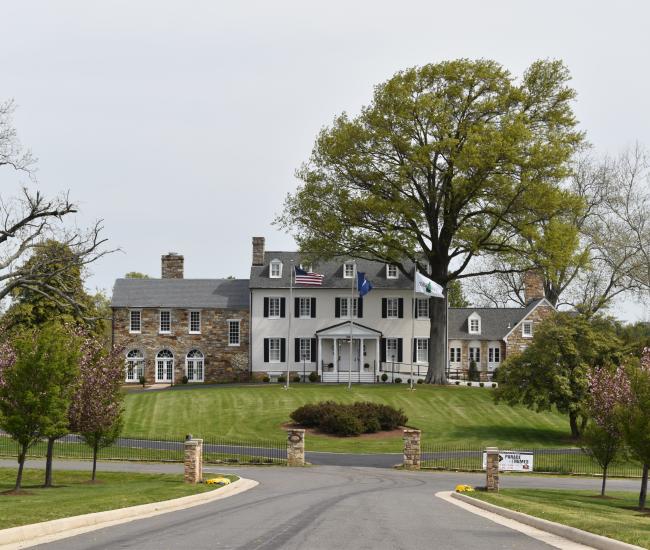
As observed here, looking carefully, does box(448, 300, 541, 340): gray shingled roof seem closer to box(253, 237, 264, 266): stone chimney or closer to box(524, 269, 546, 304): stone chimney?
box(524, 269, 546, 304): stone chimney

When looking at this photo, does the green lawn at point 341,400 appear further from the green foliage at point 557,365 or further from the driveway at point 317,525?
the driveway at point 317,525

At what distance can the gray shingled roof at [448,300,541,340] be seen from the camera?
7688cm

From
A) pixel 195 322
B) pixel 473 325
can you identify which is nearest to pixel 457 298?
pixel 473 325

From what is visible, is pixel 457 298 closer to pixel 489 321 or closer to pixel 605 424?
pixel 489 321

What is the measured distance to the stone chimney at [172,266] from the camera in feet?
261

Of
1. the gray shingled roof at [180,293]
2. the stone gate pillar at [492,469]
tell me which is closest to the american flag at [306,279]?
the gray shingled roof at [180,293]

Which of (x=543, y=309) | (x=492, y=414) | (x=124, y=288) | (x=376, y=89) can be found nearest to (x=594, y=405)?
(x=492, y=414)

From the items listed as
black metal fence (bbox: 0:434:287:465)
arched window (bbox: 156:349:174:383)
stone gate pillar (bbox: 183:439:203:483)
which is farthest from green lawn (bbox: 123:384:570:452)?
stone gate pillar (bbox: 183:439:203:483)

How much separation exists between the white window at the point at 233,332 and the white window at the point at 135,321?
716 centimetres

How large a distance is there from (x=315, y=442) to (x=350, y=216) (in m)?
18.2

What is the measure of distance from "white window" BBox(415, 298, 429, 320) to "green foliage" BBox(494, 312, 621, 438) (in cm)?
2152

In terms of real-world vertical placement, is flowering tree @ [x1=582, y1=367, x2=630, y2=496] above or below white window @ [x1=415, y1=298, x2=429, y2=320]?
below

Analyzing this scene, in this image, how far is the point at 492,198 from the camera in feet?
197

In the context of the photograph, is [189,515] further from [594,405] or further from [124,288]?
[124,288]
